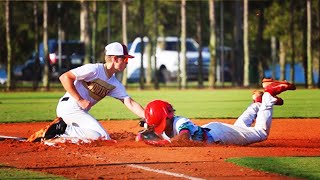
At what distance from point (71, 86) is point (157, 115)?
1.44 m

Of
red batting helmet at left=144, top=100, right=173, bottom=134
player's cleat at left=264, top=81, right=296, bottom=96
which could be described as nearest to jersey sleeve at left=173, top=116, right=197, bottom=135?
red batting helmet at left=144, top=100, right=173, bottom=134

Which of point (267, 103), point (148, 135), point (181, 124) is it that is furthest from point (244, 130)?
point (148, 135)

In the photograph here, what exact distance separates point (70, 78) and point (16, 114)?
990cm

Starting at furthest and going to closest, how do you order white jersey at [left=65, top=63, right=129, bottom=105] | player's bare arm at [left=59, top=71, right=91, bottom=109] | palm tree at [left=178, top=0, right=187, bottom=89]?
palm tree at [left=178, top=0, right=187, bottom=89], white jersey at [left=65, top=63, right=129, bottom=105], player's bare arm at [left=59, top=71, right=91, bottom=109]

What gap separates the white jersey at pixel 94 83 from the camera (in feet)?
46.4

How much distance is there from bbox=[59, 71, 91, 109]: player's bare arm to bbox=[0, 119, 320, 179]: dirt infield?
2.03ft

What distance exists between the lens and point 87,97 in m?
14.5

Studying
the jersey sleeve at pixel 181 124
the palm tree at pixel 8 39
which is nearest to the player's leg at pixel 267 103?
the jersey sleeve at pixel 181 124

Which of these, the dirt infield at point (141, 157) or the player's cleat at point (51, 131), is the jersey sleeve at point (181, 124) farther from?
the player's cleat at point (51, 131)

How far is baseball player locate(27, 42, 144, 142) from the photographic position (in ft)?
46.2

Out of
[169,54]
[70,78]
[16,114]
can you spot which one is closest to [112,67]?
[70,78]

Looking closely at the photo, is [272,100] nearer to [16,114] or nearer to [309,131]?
[309,131]

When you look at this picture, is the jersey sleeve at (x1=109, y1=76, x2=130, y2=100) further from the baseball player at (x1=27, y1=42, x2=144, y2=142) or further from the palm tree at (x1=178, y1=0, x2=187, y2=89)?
the palm tree at (x1=178, y1=0, x2=187, y2=89)

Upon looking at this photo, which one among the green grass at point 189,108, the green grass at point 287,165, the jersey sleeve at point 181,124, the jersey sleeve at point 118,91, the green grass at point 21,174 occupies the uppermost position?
the jersey sleeve at point 118,91
